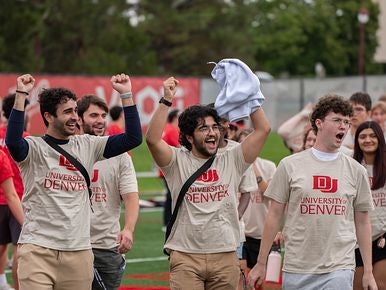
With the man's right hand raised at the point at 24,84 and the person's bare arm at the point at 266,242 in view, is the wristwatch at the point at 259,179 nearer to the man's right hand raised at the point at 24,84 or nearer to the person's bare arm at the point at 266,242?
the person's bare arm at the point at 266,242

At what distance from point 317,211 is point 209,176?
0.82 m

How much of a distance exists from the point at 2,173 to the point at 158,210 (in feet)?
39.5

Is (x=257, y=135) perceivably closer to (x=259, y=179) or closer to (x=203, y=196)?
(x=203, y=196)

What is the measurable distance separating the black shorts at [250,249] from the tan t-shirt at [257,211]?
0.05 metres

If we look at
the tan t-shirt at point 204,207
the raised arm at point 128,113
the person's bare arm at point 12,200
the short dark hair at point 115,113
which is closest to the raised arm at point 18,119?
the raised arm at point 128,113

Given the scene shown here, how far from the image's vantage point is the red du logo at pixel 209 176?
26.1 ft

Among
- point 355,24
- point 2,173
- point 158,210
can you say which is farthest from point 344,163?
point 355,24

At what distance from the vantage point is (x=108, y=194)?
9109 mm

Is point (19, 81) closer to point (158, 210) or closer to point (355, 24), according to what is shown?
point (158, 210)

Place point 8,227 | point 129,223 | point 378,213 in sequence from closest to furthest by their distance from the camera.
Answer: point 129,223, point 378,213, point 8,227

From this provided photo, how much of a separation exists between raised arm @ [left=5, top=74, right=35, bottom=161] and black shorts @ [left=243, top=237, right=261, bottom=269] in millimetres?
4156

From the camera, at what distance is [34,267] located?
25.5 ft

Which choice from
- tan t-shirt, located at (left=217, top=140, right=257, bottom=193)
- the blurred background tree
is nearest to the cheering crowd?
tan t-shirt, located at (left=217, top=140, right=257, bottom=193)

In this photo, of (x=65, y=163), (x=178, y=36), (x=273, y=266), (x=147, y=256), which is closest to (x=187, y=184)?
(x=65, y=163)
